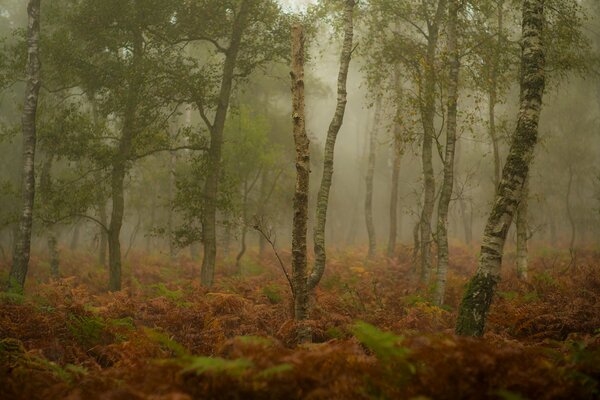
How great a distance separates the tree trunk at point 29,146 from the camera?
13.1m

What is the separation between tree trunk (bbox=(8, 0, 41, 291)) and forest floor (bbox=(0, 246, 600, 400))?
4.18 feet

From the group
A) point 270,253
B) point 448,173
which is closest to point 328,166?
point 448,173

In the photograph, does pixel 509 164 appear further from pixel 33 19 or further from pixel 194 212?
pixel 33 19

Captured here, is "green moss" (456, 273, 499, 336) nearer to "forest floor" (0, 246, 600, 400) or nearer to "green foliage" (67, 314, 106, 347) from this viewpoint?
"forest floor" (0, 246, 600, 400)

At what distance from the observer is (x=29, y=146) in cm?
1330

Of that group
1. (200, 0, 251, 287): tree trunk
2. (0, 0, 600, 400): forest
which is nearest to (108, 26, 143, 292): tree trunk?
(0, 0, 600, 400): forest

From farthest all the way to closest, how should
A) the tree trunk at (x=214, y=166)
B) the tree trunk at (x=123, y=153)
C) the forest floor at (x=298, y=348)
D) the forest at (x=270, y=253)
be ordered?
the tree trunk at (x=214, y=166), the tree trunk at (x=123, y=153), the forest at (x=270, y=253), the forest floor at (x=298, y=348)

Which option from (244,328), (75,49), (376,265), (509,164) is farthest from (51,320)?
(376,265)

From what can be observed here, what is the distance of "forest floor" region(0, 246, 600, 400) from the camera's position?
390 centimetres

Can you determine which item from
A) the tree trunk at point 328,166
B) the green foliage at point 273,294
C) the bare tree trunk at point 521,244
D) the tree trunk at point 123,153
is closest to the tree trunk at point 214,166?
the tree trunk at point 123,153

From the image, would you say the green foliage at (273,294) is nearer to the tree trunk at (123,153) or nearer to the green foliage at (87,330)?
the green foliage at (87,330)

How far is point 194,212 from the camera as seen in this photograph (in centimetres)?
1398

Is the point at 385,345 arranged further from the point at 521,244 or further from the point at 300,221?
the point at 521,244

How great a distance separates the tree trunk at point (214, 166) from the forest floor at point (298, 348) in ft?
3.63
